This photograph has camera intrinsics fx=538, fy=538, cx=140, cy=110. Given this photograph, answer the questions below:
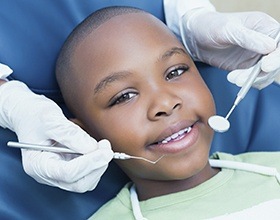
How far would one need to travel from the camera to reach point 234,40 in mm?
1204

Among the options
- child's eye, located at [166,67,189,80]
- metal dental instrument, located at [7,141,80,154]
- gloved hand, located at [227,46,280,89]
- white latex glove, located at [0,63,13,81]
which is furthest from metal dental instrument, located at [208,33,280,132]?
white latex glove, located at [0,63,13,81]

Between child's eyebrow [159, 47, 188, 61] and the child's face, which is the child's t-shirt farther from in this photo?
child's eyebrow [159, 47, 188, 61]

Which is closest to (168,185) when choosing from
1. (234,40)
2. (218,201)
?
(218,201)

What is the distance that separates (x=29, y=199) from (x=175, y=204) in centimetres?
30

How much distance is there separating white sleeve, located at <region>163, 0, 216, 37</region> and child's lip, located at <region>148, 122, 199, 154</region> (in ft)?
1.31

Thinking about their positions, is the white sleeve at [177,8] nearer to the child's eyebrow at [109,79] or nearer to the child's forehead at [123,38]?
the child's forehead at [123,38]

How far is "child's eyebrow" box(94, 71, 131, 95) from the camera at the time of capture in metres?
1.06

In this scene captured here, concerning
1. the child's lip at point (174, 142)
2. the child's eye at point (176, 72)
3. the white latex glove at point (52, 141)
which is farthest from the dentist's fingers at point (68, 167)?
the child's eye at point (176, 72)

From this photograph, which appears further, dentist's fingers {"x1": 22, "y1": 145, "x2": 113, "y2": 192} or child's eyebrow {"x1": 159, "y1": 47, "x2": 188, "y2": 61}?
child's eyebrow {"x1": 159, "y1": 47, "x2": 188, "y2": 61}

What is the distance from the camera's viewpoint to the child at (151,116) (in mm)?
1029

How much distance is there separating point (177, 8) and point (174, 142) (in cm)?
44

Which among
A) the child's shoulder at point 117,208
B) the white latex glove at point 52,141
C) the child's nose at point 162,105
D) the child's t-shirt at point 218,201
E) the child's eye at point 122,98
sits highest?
the white latex glove at point 52,141

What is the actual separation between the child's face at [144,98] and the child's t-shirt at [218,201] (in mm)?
51

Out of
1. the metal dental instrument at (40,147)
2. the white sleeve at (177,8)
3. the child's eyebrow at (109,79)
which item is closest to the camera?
the metal dental instrument at (40,147)
